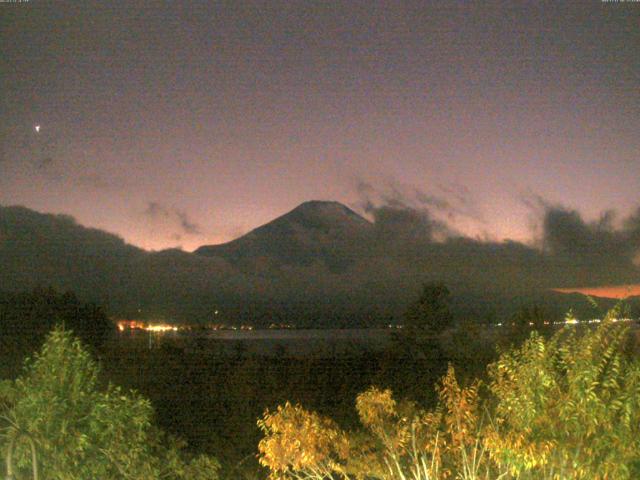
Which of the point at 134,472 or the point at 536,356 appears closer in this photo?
the point at 536,356

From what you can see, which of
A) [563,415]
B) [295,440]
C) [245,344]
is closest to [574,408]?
[563,415]

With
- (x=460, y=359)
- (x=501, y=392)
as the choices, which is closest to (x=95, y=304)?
(x=460, y=359)

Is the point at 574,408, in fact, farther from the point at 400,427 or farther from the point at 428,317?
the point at 428,317

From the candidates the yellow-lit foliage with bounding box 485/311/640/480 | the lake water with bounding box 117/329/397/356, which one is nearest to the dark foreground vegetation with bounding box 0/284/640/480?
the yellow-lit foliage with bounding box 485/311/640/480

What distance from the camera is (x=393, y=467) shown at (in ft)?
26.8

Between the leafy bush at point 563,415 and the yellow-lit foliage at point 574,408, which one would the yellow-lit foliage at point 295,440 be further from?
the yellow-lit foliage at point 574,408

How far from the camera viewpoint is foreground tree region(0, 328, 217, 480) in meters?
5.60

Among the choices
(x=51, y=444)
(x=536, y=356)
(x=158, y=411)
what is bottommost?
(x=158, y=411)

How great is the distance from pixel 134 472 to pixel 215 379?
11.1 m

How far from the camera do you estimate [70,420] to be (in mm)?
5793

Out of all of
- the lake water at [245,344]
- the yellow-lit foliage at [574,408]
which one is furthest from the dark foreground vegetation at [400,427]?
A: the lake water at [245,344]

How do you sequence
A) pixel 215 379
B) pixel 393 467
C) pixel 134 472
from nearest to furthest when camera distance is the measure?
pixel 134 472
pixel 393 467
pixel 215 379

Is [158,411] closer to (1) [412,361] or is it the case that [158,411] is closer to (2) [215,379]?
(2) [215,379]

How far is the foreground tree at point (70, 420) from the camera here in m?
5.60
